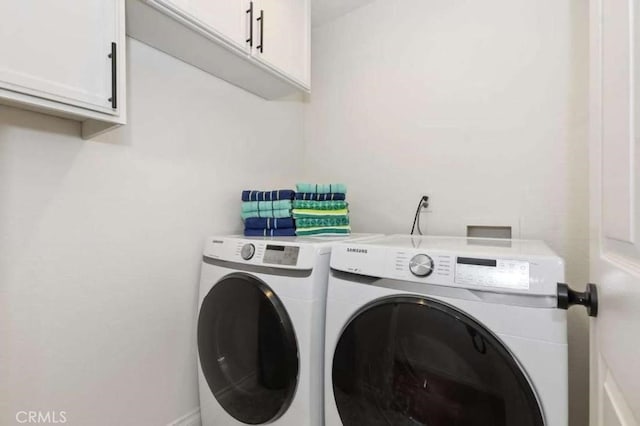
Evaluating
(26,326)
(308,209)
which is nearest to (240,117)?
(308,209)

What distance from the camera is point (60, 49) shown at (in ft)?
2.60

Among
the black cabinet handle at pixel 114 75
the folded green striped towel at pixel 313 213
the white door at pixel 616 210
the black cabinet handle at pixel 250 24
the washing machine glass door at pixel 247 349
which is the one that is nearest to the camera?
the white door at pixel 616 210

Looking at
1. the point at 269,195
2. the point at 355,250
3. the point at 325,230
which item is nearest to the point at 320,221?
the point at 325,230

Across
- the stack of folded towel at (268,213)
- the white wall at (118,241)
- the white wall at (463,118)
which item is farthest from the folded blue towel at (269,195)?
the white wall at (463,118)

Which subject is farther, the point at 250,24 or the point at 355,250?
the point at 250,24

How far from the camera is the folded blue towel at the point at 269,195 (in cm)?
139

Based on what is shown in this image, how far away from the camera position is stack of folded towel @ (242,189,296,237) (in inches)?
54.5

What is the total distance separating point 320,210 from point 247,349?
64 cm

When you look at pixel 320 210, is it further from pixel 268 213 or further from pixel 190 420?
pixel 190 420

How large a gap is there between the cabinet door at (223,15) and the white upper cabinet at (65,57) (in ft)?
0.74

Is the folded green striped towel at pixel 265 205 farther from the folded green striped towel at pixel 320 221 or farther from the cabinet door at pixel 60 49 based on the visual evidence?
the cabinet door at pixel 60 49

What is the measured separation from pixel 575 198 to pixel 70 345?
1.91 metres

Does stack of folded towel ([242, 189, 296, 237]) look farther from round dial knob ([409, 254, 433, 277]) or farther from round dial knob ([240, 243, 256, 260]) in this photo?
round dial knob ([409, 254, 433, 277])

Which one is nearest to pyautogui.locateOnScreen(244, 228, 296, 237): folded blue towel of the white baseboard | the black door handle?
the white baseboard
